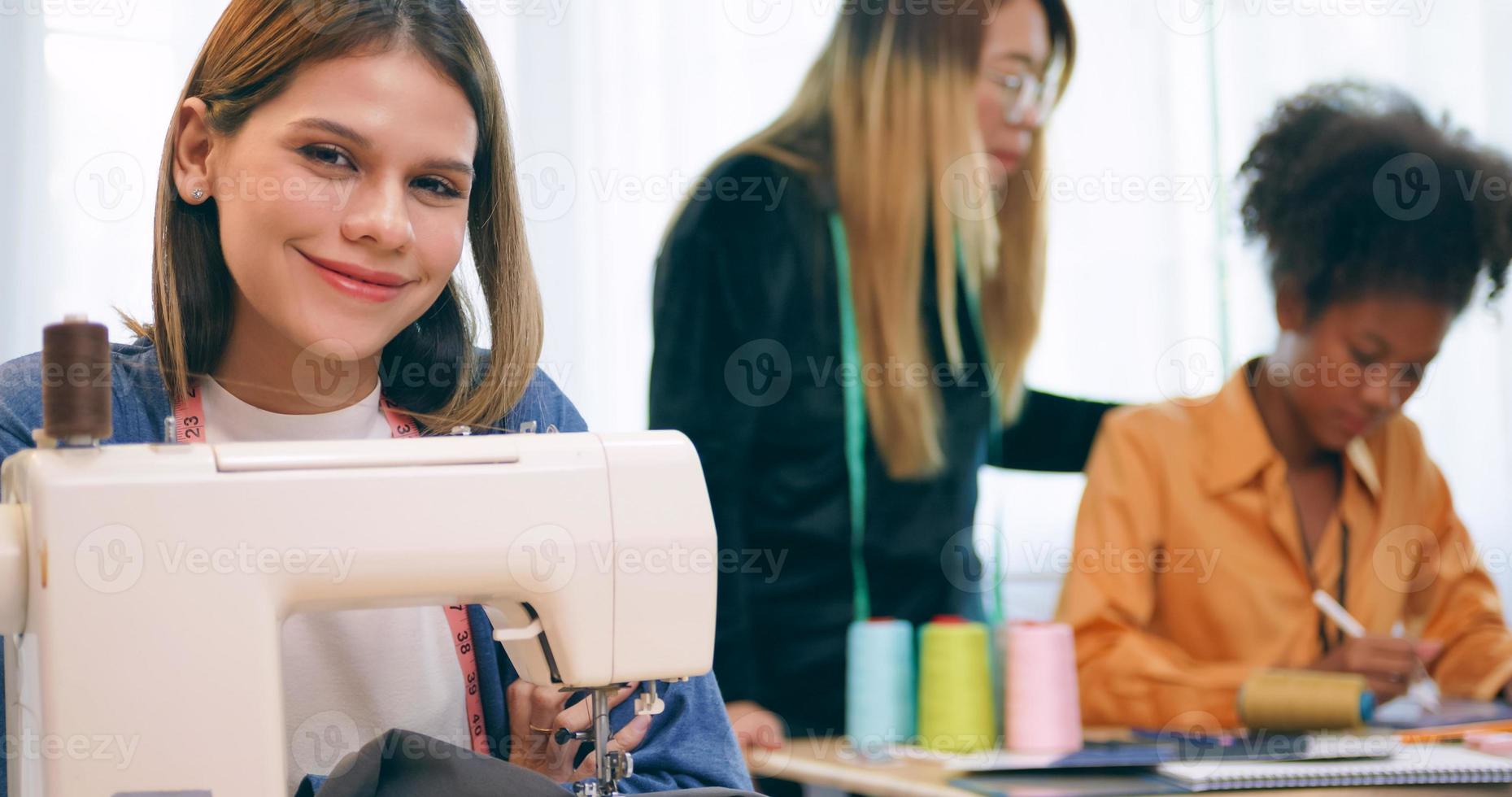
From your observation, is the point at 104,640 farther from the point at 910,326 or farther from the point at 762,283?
the point at 910,326

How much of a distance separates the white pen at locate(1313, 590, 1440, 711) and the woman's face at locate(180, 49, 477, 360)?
1.49 meters

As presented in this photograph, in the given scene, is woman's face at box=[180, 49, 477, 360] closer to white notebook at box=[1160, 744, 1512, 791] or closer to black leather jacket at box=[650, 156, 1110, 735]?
white notebook at box=[1160, 744, 1512, 791]

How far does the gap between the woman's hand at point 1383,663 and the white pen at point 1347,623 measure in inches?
0.8

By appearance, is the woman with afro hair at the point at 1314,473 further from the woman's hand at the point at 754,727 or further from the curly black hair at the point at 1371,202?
the woman's hand at the point at 754,727

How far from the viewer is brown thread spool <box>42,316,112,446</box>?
2.26ft

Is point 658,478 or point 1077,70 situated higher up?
point 1077,70

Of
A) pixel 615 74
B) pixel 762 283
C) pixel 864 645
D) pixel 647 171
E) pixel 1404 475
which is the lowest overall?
pixel 864 645

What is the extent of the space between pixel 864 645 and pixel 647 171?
2.48 ft

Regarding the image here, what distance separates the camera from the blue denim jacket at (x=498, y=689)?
3.02 feet

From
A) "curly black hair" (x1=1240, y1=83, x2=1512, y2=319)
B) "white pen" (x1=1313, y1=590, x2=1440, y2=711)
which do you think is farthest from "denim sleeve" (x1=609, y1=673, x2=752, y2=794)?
"curly black hair" (x1=1240, y1=83, x2=1512, y2=319)

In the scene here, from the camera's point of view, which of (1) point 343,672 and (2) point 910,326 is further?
(2) point 910,326

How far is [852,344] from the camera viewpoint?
6.80ft

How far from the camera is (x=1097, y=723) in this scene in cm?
192

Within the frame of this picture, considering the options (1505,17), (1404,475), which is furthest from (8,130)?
(1505,17)
